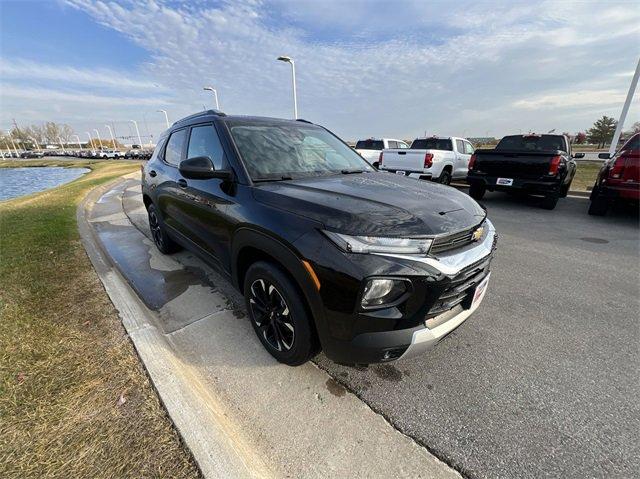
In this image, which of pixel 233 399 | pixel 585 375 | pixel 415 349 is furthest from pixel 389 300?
pixel 585 375

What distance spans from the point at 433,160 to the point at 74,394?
375 inches

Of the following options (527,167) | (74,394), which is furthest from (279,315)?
(527,167)

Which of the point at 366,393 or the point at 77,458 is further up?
the point at 77,458

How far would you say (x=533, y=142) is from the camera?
8.50 metres

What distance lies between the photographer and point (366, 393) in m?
2.07

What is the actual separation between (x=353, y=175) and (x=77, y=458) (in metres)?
2.67

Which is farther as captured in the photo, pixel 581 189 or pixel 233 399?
pixel 581 189

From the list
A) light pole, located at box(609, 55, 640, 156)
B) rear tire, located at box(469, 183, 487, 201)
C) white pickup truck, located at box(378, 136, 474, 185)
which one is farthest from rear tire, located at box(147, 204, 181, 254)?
light pole, located at box(609, 55, 640, 156)

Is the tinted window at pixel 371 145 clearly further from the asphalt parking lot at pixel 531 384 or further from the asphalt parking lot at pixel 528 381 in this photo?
the asphalt parking lot at pixel 531 384

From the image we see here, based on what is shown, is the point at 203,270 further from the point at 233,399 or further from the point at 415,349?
the point at 415,349

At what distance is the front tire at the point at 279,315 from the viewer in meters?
1.98

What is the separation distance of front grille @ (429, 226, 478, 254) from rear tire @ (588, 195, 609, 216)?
6.26m

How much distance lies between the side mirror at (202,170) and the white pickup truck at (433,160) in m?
7.15

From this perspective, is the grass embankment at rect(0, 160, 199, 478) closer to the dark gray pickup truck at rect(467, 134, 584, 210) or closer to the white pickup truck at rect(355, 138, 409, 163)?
the dark gray pickup truck at rect(467, 134, 584, 210)
